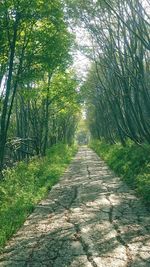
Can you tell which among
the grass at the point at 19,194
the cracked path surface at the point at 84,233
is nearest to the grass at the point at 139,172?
the cracked path surface at the point at 84,233

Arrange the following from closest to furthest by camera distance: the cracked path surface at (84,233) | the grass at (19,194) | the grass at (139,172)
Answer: the cracked path surface at (84,233), the grass at (19,194), the grass at (139,172)

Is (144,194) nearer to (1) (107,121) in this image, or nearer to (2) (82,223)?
(2) (82,223)

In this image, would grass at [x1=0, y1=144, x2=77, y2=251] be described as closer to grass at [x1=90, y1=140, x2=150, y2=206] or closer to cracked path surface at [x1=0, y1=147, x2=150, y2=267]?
cracked path surface at [x1=0, y1=147, x2=150, y2=267]

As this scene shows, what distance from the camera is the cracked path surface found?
5961mm

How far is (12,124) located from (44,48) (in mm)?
29352

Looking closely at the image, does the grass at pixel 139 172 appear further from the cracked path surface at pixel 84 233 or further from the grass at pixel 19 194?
the grass at pixel 19 194

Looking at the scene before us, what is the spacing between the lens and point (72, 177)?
53.0ft

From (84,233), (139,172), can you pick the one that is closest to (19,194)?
(84,233)

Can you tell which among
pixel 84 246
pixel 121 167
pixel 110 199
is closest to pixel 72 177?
pixel 121 167

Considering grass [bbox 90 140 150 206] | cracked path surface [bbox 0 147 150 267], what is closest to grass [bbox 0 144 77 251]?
cracked path surface [bbox 0 147 150 267]

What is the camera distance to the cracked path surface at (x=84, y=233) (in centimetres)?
596

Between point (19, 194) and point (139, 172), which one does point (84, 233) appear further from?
point (139, 172)

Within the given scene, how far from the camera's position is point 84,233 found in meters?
7.38

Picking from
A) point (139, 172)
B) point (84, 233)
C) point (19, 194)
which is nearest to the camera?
point (84, 233)
